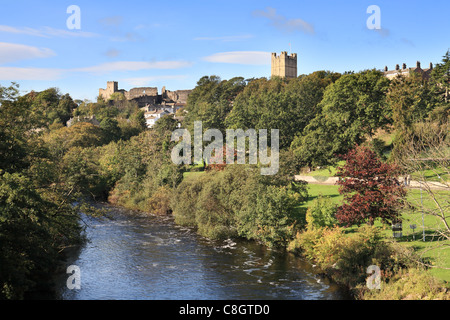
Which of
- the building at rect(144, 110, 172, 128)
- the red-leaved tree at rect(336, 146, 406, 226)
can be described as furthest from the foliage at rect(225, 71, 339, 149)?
the building at rect(144, 110, 172, 128)

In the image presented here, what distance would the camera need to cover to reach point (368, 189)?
29.6 m

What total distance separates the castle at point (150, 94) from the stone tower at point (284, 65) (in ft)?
132

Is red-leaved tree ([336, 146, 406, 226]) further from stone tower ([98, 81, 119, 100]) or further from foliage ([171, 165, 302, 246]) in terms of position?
stone tower ([98, 81, 119, 100])

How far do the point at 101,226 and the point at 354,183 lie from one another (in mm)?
24087

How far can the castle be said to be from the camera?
178m

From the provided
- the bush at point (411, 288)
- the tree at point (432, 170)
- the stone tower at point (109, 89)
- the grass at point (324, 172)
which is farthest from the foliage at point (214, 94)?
the stone tower at point (109, 89)

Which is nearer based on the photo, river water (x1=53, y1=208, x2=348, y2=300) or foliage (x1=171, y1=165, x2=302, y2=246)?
river water (x1=53, y1=208, x2=348, y2=300)

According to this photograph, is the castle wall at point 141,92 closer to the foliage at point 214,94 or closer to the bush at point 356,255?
the foliage at point 214,94

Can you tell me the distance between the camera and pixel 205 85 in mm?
109562

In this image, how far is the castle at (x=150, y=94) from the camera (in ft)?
586

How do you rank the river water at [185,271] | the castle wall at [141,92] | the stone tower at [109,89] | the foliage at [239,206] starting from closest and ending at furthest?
1. the river water at [185,271]
2. the foliage at [239,206]
3. the castle wall at [141,92]
4. the stone tower at [109,89]

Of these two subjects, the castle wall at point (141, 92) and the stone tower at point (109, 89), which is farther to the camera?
the stone tower at point (109, 89)

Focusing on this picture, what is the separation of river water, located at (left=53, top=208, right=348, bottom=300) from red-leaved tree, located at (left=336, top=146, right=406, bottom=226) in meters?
4.42
